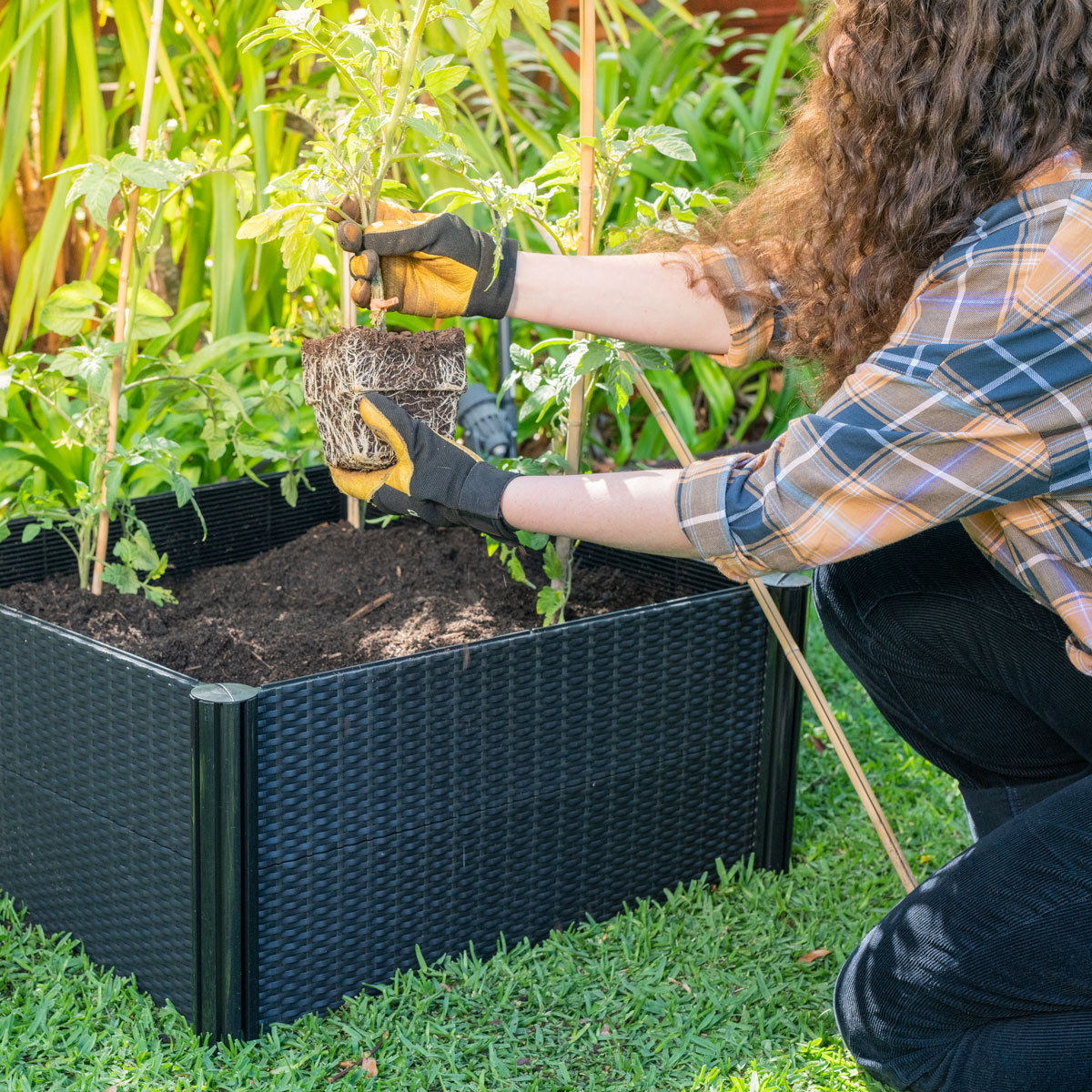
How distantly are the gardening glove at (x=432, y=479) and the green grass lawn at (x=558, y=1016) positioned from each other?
55 centimetres

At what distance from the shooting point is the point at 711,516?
4.00 feet

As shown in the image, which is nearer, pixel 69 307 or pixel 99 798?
pixel 99 798

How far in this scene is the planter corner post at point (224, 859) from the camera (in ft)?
4.25

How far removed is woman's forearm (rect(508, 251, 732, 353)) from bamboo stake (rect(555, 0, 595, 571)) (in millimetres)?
81

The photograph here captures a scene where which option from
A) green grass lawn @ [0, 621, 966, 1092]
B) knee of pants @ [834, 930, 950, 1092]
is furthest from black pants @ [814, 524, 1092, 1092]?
green grass lawn @ [0, 621, 966, 1092]

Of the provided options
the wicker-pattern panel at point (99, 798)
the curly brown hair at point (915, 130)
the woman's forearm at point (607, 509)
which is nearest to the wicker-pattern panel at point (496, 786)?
the wicker-pattern panel at point (99, 798)

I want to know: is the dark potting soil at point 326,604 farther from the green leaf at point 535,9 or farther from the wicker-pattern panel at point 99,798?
the green leaf at point 535,9

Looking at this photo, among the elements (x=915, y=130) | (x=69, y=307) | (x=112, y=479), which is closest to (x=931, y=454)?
(x=915, y=130)

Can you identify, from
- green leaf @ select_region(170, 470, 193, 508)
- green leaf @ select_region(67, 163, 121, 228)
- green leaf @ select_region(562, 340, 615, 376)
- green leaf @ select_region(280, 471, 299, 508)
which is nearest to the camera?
green leaf @ select_region(67, 163, 121, 228)

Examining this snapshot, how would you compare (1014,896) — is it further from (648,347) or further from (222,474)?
(222,474)

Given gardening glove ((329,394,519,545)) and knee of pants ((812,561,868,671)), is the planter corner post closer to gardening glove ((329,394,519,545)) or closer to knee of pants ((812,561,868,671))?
gardening glove ((329,394,519,545))

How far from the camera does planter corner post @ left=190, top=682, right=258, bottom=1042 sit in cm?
130

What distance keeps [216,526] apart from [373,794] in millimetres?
797

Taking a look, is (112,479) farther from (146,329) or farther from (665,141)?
(665,141)
